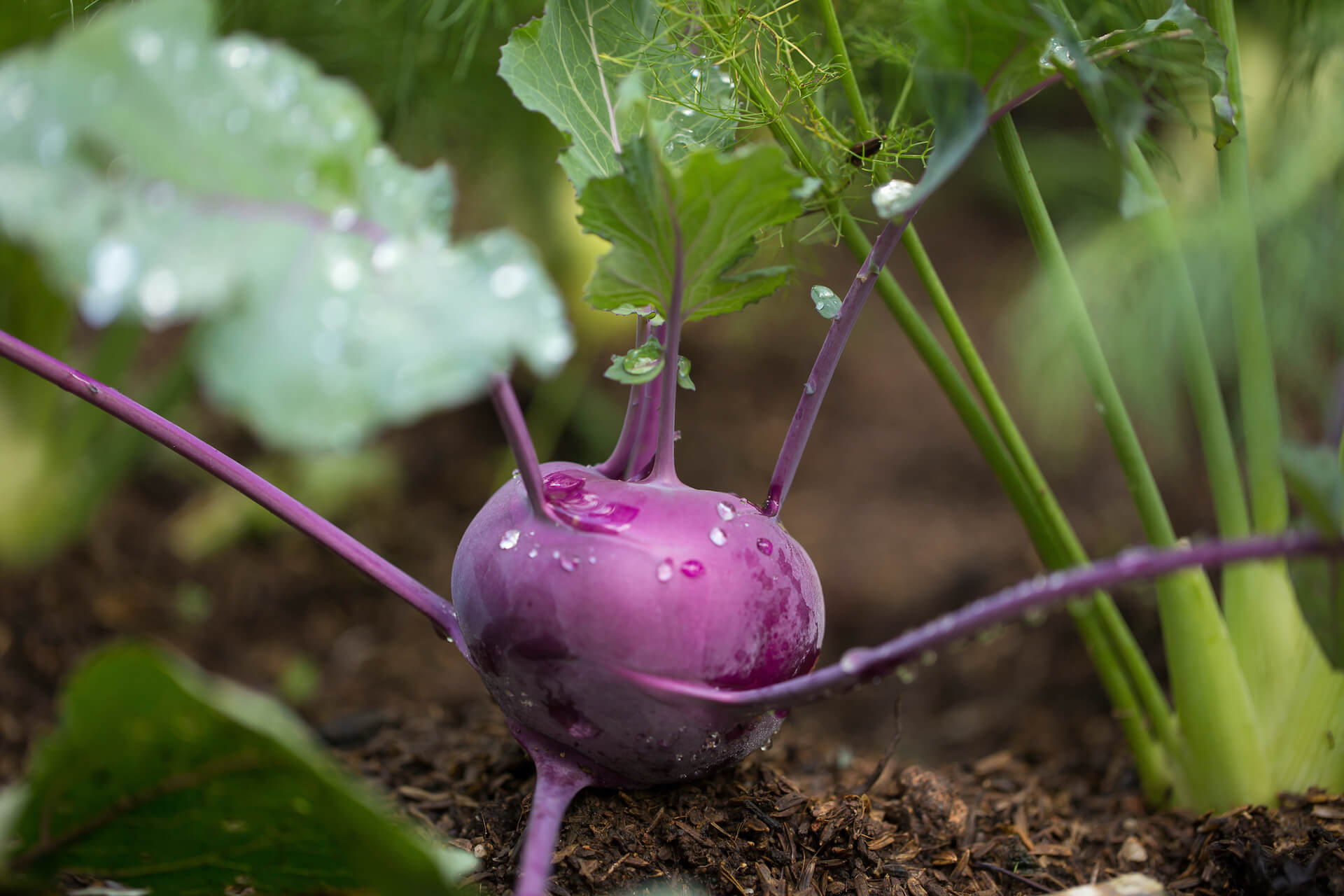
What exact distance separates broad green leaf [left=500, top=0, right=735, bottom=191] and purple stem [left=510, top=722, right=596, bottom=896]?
0.28 metres

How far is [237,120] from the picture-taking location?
311 millimetres

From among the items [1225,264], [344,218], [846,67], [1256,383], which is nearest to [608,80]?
[846,67]

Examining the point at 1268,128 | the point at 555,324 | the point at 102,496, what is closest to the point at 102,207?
the point at 555,324

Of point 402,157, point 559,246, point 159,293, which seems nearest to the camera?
point 159,293

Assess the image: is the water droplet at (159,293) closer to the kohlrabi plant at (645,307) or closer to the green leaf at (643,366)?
the kohlrabi plant at (645,307)

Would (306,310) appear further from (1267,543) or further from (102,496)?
(102,496)

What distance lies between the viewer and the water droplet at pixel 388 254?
31cm

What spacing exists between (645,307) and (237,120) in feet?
0.66

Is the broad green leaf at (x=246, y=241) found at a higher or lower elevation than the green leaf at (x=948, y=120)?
lower

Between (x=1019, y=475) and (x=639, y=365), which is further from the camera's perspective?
(x=1019, y=475)

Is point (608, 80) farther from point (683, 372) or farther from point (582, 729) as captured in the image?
point (582, 729)

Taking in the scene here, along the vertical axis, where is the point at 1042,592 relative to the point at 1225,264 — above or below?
below

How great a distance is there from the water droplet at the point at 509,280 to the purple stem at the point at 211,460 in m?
0.16

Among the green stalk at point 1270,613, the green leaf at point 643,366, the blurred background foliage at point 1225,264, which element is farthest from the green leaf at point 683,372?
the blurred background foliage at point 1225,264
